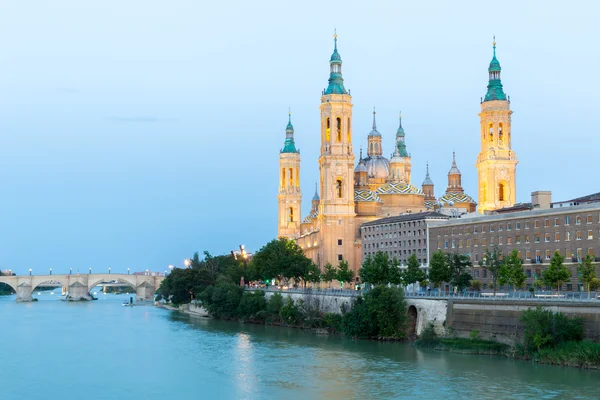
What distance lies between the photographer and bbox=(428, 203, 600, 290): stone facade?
75875mm

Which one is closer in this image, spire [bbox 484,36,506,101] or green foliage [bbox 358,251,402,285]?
green foliage [bbox 358,251,402,285]

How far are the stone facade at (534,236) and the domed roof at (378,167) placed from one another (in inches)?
2066

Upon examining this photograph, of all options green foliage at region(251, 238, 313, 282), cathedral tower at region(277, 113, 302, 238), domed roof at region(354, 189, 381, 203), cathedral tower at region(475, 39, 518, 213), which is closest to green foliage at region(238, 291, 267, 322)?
green foliage at region(251, 238, 313, 282)

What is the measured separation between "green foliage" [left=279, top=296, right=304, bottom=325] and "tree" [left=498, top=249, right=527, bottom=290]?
27160mm

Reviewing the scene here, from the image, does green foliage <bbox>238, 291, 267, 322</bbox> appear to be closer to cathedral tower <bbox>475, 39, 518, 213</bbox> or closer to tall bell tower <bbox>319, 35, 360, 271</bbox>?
tall bell tower <bbox>319, 35, 360, 271</bbox>

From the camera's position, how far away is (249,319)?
108m

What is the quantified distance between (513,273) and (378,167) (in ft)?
275

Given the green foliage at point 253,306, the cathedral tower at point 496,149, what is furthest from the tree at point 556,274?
the cathedral tower at point 496,149

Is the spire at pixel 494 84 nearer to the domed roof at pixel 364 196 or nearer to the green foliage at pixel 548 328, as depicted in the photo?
the domed roof at pixel 364 196

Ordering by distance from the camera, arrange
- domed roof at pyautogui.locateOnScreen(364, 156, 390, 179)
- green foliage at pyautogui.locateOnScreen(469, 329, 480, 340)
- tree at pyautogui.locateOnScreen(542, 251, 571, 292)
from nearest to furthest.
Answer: green foliage at pyautogui.locateOnScreen(469, 329, 480, 340) < tree at pyautogui.locateOnScreen(542, 251, 571, 292) < domed roof at pyautogui.locateOnScreen(364, 156, 390, 179)

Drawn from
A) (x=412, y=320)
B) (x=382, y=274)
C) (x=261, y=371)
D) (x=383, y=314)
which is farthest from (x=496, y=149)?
(x=261, y=371)

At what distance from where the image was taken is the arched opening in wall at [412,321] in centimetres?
7456

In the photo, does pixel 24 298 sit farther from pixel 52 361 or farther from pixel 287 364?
pixel 287 364

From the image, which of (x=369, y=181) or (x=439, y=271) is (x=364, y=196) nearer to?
(x=369, y=181)
